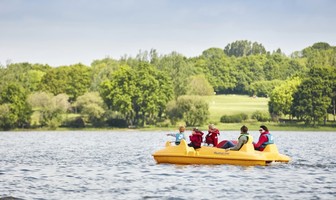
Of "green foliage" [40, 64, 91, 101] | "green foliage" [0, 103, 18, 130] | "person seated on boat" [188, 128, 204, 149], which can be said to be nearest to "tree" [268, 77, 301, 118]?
"green foliage" [40, 64, 91, 101]

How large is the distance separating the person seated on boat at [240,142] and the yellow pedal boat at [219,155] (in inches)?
8.1

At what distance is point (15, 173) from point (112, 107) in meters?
85.2

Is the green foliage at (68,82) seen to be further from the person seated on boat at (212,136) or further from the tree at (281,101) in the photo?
the person seated on boat at (212,136)

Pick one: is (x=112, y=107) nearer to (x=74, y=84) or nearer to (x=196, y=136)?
(x=74, y=84)

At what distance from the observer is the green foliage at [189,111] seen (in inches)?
4567

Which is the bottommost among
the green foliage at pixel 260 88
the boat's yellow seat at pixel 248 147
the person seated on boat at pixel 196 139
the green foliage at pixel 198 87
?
Result: the boat's yellow seat at pixel 248 147

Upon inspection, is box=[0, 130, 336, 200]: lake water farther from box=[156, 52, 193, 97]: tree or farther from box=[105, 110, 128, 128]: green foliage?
box=[156, 52, 193, 97]: tree

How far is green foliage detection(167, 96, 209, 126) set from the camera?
4567 inches

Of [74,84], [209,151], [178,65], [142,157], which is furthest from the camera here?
[74,84]

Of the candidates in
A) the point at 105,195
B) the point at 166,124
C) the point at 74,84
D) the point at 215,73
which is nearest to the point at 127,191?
the point at 105,195

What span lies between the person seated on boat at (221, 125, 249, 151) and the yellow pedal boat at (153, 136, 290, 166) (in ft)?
0.68

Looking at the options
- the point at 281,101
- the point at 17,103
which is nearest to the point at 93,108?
the point at 17,103

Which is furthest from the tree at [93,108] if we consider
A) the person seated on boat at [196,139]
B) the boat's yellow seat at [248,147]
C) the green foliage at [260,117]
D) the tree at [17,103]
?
the boat's yellow seat at [248,147]

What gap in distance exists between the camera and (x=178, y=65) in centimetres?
13612
